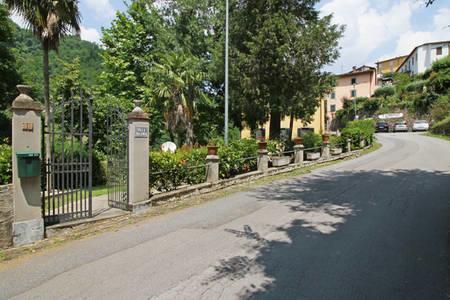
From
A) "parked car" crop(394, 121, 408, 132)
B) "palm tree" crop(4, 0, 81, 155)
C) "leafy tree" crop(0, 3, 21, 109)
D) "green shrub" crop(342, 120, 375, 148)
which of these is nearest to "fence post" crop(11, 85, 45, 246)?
"palm tree" crop(4, 0, 81, 155)

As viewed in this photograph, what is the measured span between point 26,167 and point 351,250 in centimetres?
545

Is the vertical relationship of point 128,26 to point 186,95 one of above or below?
above

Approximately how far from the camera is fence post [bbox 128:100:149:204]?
24.5 feet

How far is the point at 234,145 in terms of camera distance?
41.0 feet

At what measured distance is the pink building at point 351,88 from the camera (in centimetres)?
6125

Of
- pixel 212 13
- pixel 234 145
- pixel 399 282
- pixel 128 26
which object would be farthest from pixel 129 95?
pixel 399 282

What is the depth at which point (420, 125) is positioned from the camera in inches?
1700

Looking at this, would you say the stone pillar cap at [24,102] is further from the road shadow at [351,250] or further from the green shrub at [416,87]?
the green shrub at [416,87]

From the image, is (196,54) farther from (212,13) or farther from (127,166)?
(127,166)

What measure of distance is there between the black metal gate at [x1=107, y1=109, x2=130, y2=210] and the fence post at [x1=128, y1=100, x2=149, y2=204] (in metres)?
0.18

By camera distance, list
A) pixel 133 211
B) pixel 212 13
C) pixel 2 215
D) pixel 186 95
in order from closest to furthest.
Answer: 1. pixel 2 215
2. pixel 133 211
3. pixel 186 95
4. pixel 212 13

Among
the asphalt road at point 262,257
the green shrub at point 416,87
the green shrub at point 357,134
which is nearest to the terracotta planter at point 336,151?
the green shrub at point 357,134

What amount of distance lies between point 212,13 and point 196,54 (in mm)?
3157

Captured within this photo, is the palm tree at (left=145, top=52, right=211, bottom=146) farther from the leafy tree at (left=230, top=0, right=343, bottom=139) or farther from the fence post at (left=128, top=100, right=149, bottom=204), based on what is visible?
the fence post at (left=128, top=100, right=149, bottom=204)
